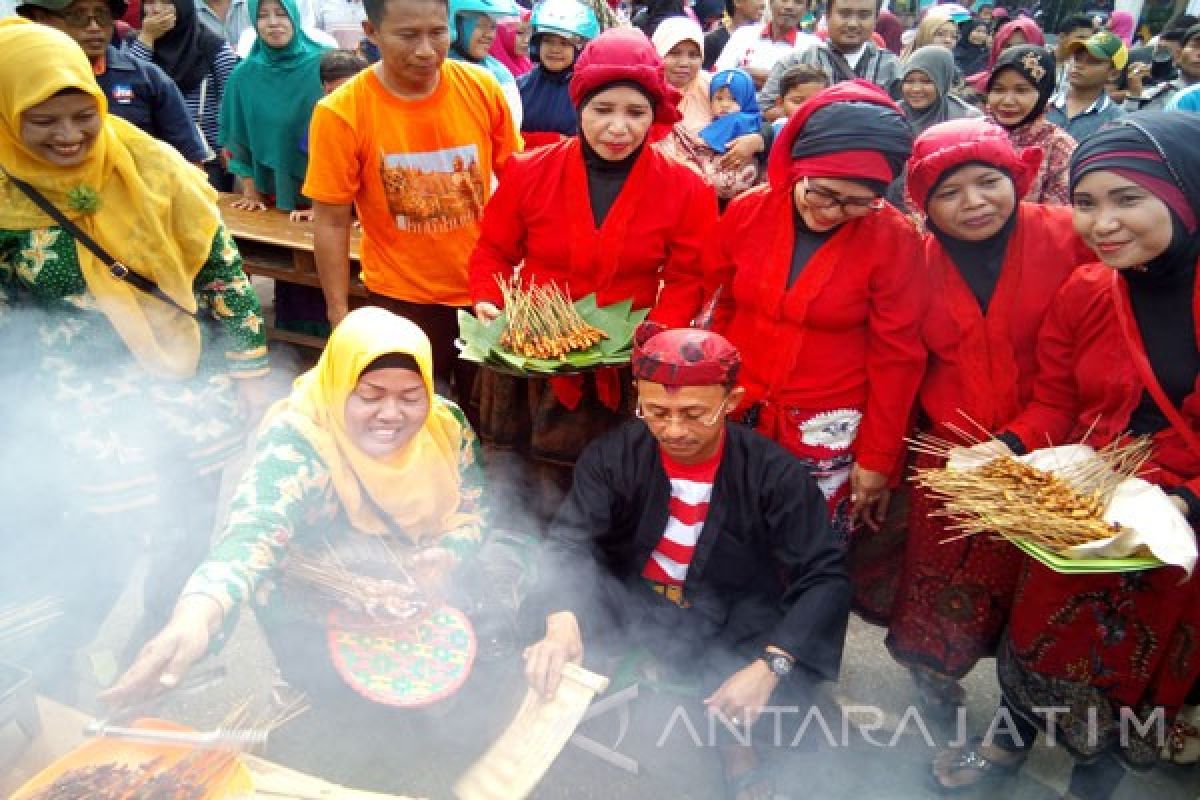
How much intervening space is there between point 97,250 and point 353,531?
3.88 feet

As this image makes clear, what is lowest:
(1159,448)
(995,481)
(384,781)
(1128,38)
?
(384,781)

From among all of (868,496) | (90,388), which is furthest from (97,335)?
(868,496)

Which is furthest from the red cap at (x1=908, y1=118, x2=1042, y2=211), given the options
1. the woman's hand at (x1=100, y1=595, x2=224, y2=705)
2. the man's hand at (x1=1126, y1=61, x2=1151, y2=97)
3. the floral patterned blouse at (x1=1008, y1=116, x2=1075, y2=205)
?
the man's hand at (x1=1126, y1=61, x2=1151, y2=97)

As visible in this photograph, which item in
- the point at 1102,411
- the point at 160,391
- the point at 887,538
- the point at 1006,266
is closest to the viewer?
the point at 1102,411

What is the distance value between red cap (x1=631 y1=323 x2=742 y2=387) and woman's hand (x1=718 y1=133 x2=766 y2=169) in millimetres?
2761

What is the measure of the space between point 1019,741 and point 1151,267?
1.57m

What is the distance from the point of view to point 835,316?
2693 mm

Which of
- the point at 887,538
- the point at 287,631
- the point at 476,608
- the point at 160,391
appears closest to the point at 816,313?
the point at 887,538

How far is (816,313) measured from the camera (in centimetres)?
269

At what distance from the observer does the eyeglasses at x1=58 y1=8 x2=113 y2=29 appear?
337 cm

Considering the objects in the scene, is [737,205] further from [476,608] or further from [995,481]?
[476,608]

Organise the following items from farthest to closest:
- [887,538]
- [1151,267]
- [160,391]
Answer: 1. [887,538]
2. [160,391]
3. [1151,267]

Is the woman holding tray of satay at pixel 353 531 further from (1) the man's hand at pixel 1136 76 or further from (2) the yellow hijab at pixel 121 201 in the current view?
(1) the man's hand at pixel 1136 76

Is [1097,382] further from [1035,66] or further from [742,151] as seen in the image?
[742,151]
